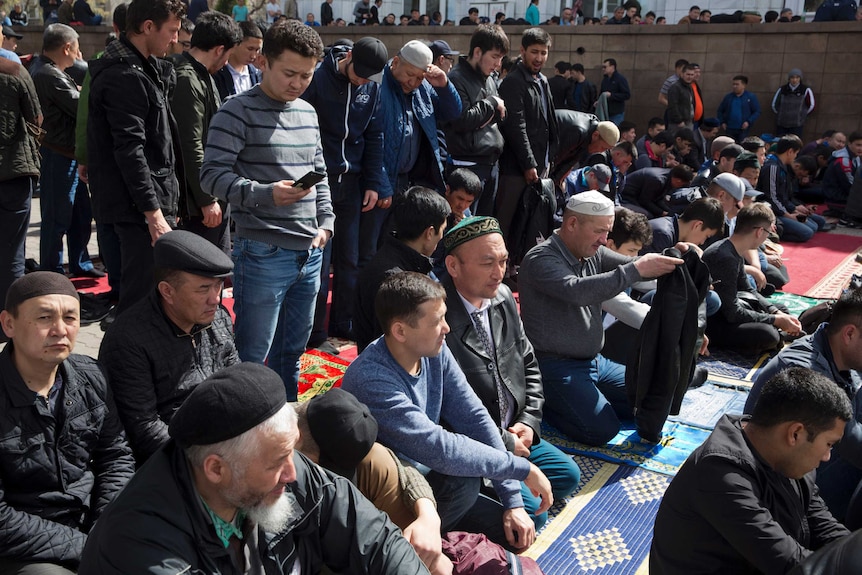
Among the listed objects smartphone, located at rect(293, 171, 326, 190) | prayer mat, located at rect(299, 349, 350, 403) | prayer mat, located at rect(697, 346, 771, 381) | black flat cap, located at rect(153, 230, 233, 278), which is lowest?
prayer mat, located at rect(697, 346, 771, 381)

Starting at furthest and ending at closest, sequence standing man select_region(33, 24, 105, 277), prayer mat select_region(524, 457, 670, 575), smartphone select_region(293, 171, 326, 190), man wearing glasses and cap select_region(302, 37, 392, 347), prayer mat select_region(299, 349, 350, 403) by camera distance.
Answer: standing man select_region(33, 24, 105, 277)
man wearing glasses and cap select_region(302, 37, 392, 347)
prayer mat select_region(299, 349, 350, 403)
smartphone select_region(293, 171, 326, 190)
prayer mat select_region(524, 457, 670, 575)

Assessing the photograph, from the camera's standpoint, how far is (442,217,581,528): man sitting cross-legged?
370 centimetres

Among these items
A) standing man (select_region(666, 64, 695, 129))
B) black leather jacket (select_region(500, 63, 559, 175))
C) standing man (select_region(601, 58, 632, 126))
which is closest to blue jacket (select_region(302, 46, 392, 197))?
black leather jacket (select_region(500, 63, 559, 175))

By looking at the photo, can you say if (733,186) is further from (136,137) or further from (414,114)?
(136,137)

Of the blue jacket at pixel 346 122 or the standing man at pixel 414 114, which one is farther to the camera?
the standing man at pixel 414 114

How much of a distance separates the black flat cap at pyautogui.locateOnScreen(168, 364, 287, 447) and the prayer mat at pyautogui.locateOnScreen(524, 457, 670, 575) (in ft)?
5.92

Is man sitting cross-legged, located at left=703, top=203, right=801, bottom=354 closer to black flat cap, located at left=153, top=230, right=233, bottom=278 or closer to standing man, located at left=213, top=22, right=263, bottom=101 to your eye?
standing man, located at left=213, top=22, right=263, bottom=101

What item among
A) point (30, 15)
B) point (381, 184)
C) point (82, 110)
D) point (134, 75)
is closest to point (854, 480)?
point (381, 184)

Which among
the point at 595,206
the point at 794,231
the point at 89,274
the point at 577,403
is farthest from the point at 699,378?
the point at 794,231

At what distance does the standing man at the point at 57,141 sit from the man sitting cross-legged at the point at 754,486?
507 cm

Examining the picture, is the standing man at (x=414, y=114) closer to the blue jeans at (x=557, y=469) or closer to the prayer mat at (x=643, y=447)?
the prayer mat at (x=643, y=447)

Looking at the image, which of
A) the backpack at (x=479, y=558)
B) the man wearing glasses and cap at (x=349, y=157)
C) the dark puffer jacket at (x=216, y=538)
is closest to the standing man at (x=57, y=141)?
the man wearing glasses and cap at (x=349, y=157)

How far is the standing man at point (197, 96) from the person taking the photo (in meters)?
4.66

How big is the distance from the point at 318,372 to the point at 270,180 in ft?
5.07
